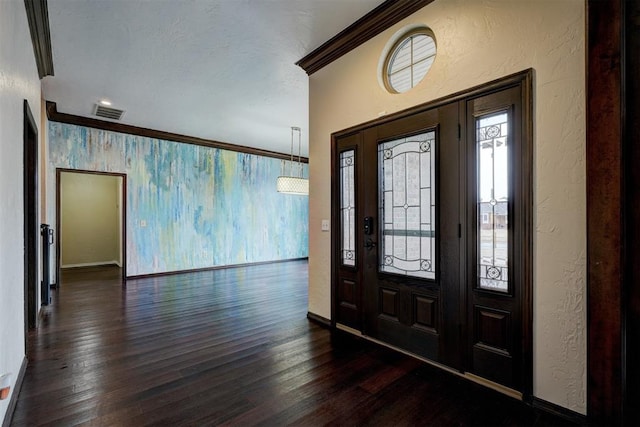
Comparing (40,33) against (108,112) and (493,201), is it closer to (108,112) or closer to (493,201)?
(108,112)

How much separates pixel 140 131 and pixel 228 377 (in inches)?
222

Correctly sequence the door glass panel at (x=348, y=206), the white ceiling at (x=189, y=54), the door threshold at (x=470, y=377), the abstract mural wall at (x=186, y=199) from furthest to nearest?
the abstract mural wall at (x=186, y=199)
the door glass panel at (x=348, y=206)
the white ceiling at (x=189, y=54)
the door threshold at (x=470, y=377)

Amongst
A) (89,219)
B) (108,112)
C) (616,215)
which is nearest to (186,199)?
(108,112)

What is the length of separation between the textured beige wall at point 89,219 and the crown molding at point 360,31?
6.82 m

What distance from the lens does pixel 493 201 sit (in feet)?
7.26

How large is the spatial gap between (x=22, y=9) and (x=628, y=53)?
12.9 feet

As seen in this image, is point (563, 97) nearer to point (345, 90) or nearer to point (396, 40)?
point (396, 40)

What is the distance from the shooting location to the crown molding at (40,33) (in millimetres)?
2586

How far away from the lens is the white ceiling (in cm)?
281

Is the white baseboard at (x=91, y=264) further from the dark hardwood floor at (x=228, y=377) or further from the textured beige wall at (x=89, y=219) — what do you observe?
the dark hardwood floor at (x=228, y=377)

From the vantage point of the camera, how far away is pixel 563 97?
1.89 metres

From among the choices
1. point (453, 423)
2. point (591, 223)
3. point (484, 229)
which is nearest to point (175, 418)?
point (453, 423)

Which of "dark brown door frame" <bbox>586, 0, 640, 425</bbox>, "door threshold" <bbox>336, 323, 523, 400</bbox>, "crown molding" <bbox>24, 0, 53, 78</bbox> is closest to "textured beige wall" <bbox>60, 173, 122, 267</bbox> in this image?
"crown molding" <bbox>24, 0, 53, 78</bbox>

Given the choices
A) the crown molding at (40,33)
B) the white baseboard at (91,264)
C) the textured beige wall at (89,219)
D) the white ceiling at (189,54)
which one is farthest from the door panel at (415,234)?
the textured beige wall at (89,219)
